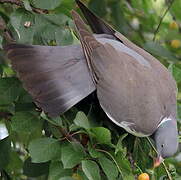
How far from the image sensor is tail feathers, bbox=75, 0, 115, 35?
11.7ft

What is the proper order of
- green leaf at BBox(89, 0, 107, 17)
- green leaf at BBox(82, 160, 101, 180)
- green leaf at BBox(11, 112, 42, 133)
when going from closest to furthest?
green leaf at BBox(82, 160, 101, 180) < green leaf at BBox(11, 112, 42, 133) < green leaf at BBox(89, 0, 107, 17)

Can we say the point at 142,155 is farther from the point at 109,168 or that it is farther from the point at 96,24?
the point at 96,24

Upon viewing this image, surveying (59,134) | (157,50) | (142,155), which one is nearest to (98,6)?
(157,50)

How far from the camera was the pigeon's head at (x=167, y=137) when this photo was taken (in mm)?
3324

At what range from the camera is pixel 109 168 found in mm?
2746

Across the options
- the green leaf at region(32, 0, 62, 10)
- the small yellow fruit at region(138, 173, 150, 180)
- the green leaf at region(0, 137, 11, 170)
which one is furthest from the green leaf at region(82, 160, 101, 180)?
the green leaf at region(32, 0, 62, 10)

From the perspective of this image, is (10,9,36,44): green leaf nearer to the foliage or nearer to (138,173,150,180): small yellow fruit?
the foliage

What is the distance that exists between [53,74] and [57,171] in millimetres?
576

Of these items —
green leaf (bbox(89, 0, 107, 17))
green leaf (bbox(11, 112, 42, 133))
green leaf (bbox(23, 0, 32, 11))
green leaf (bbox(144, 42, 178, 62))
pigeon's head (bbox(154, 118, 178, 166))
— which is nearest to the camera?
green leaf (bbox(11, 112, 42, 133))

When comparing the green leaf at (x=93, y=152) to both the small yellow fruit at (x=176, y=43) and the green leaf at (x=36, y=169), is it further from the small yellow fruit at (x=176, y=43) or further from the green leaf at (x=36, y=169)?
the small yellow fruit at (x=176, y=43)

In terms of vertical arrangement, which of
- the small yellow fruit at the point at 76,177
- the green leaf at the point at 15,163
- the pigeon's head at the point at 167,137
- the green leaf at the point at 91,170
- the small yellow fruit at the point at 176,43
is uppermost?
the green leaf at the point at 91,170

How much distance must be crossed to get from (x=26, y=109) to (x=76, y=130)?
12.5 inches

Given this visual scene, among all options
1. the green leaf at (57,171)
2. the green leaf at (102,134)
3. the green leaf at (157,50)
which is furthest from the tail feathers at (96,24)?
the green leaf at (57,171)

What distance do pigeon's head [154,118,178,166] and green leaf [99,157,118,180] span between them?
58 centimetres
